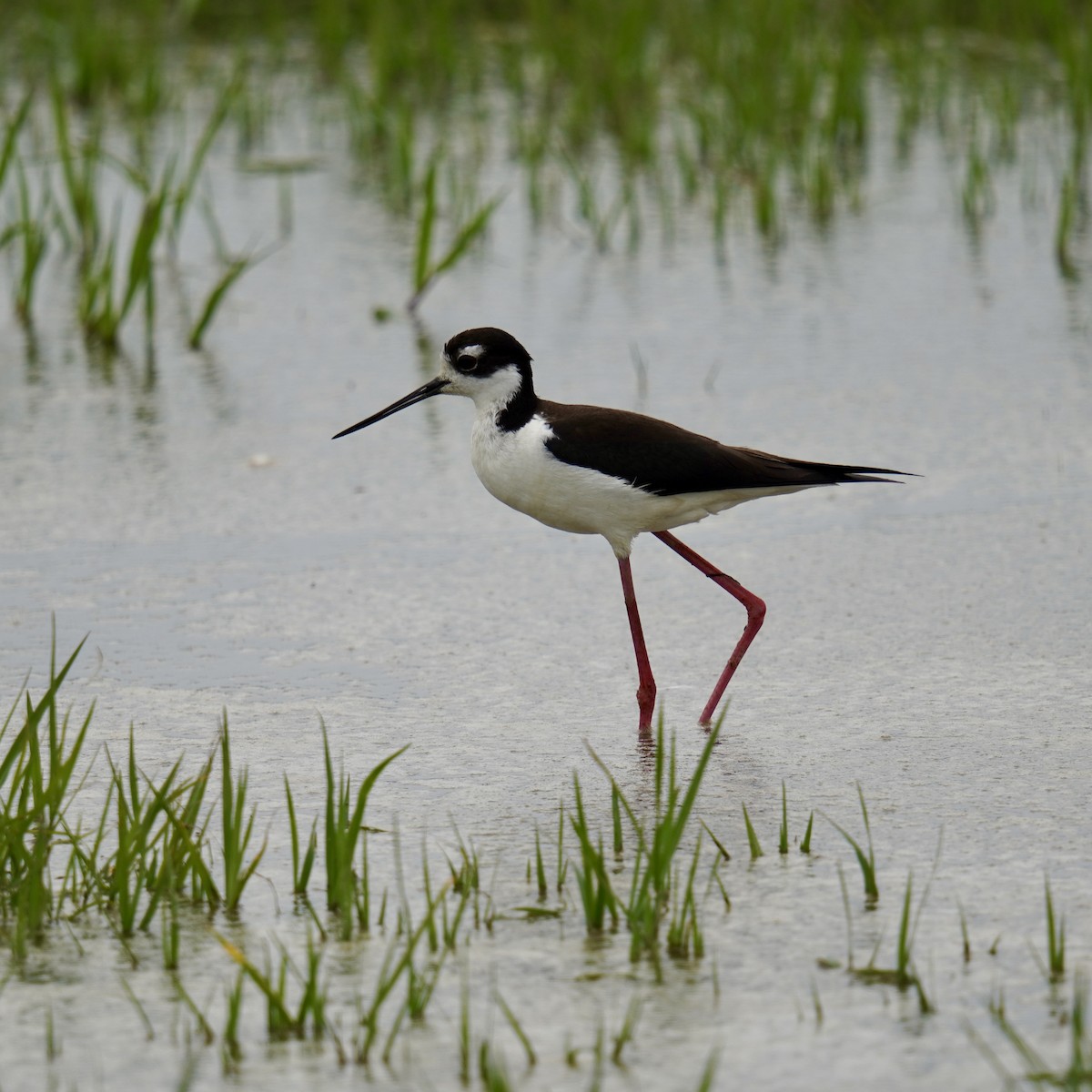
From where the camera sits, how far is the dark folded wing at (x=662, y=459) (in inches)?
163

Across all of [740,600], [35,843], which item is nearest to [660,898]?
[35,843]

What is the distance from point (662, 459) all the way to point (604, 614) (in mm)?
684

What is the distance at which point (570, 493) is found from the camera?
13.7ft

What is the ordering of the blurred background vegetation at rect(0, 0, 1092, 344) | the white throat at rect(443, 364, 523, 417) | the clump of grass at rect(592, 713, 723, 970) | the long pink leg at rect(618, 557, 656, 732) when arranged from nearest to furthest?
1. the clump of grass at rect(592, 713, 723, 970)
2. the long pink leg at rect(618, 557, 656, 732)
3. the white throat at rect(443, 364, 523, 417)
4. the blurred background vegetation at rect(0, 0, 1092, 344)

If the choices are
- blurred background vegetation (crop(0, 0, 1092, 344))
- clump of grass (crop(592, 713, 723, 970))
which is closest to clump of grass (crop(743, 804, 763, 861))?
clump of grass (crop(592, 713, 723, 970))

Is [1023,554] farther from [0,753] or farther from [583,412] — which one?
[0,753]

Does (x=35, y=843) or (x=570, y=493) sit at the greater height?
(x=570, y=493)

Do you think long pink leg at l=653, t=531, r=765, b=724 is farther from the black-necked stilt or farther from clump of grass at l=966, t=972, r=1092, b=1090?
clump of grass at l=966, t=972, r=1092, b=1090

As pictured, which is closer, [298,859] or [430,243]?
[298,859]

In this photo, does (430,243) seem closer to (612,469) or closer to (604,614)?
(604,614)

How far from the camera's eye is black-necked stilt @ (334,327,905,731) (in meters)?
4.14

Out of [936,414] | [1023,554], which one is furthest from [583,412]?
[936,414]

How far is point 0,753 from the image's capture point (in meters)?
3.78

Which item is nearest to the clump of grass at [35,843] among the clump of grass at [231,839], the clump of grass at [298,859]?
the clump of grass at [231,839]
